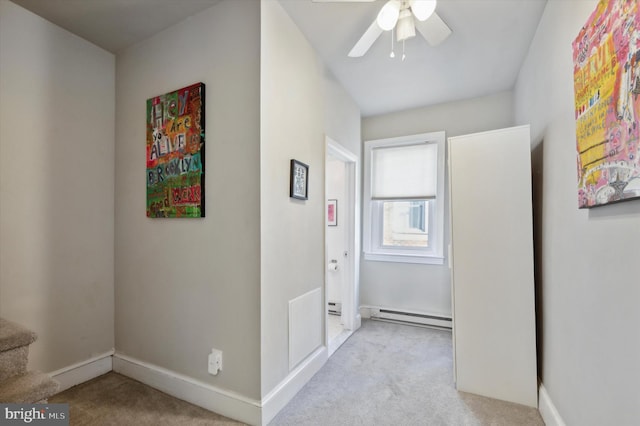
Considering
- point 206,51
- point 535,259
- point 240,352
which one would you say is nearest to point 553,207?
point 535,259

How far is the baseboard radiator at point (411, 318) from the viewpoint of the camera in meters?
3.38

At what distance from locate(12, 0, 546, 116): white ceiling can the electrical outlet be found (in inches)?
94.0

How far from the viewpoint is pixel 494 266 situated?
2.05 m

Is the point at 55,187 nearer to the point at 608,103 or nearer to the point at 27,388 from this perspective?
the point at 27,388

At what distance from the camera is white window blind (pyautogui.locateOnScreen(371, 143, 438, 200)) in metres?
3.55

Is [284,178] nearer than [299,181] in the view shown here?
Yes

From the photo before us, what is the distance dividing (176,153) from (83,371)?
6.17ft

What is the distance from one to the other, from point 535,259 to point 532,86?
4.57 ft

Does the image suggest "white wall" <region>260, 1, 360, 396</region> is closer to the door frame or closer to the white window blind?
the door frame

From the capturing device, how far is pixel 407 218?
3682 mm

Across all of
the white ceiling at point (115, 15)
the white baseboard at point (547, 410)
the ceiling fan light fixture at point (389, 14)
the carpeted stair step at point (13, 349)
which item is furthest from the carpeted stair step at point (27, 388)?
the white baseboard at point (547, 410)

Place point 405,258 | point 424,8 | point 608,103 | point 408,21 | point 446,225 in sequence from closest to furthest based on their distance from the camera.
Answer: point 608,103 < point 424,8 < point 408,21 < point 446,225 < point 405,258

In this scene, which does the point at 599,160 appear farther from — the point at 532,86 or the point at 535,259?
the point at 532,86

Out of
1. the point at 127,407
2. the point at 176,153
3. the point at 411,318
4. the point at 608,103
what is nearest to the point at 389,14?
the point at 608,103
